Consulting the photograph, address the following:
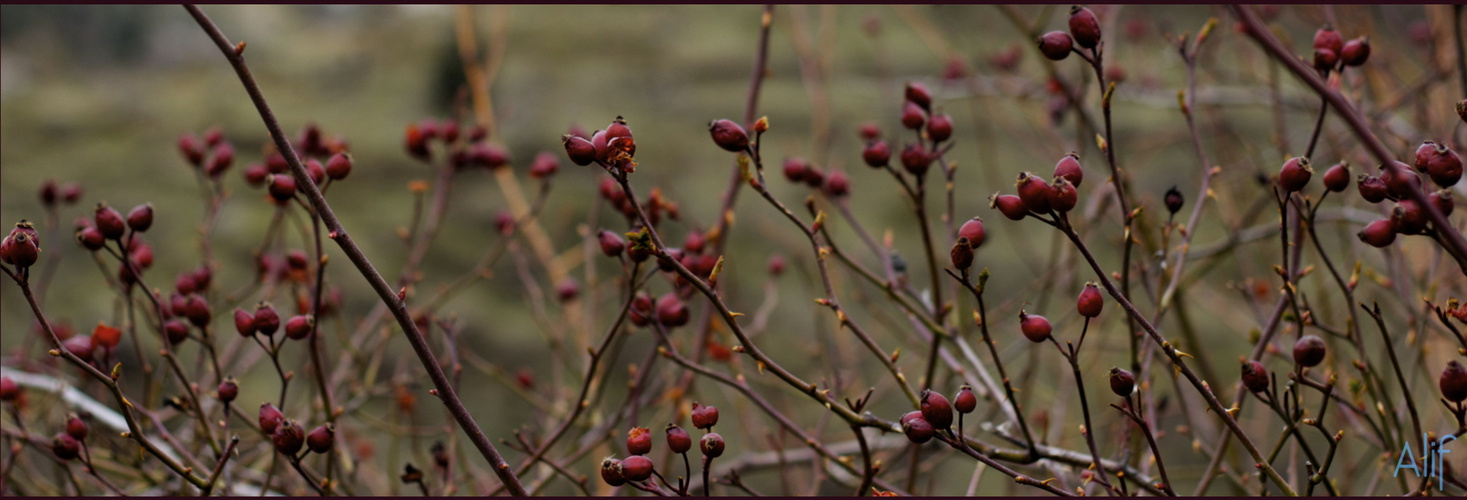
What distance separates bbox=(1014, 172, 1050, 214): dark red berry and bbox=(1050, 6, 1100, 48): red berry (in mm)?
225

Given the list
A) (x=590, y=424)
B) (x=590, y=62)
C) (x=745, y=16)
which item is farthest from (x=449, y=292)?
(x=745, y=16)

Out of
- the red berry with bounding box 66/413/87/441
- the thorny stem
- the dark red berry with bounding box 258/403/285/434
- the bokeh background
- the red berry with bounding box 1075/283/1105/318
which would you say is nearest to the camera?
the thorny stem

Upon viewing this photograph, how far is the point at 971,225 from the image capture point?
31.6 inches

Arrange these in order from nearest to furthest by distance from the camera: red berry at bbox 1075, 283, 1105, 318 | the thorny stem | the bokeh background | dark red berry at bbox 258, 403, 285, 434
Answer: the thorny stem → red berry at bbox 1075, 283, 1105, 318 → dark red berry at bbox 258, 403, 285, 434 → the bokeh background

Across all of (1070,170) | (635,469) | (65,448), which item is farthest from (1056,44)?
(65,448)

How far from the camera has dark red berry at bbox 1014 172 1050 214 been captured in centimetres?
67

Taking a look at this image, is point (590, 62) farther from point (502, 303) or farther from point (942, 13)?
point (942, 13)

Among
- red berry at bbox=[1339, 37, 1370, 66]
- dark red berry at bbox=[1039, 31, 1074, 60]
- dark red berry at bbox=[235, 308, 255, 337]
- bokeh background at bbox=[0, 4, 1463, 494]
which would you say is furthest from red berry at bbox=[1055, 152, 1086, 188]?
bokeh background at bbox=[0, 4, 1463, 494]

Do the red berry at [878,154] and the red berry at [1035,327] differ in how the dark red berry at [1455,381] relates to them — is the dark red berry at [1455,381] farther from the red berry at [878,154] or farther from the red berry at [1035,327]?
the red berry at [878,154]

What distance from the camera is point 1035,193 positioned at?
26.5 inches

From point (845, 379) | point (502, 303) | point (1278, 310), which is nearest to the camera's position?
point (1278, 310)

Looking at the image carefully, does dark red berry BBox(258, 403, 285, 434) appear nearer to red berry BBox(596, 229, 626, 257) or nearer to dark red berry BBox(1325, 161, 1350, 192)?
red berry BBox(596, 229, 626, 257)

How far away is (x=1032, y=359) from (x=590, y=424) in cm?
67

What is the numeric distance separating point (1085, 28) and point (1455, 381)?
15.2 inches
